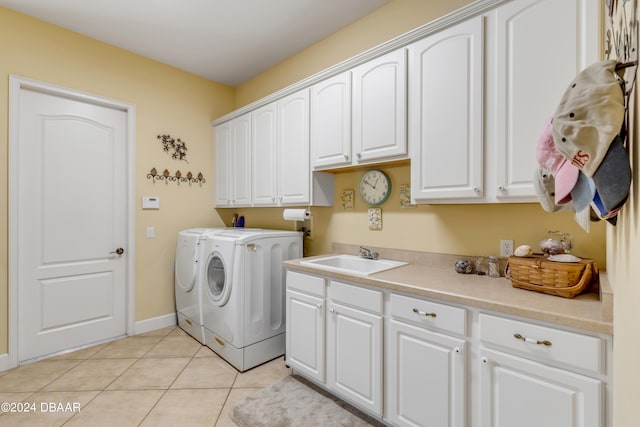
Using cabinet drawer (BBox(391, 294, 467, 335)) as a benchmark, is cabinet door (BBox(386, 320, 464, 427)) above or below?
below

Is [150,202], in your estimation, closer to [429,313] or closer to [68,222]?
[68,222]

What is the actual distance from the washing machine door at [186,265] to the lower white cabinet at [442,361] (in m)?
1.28

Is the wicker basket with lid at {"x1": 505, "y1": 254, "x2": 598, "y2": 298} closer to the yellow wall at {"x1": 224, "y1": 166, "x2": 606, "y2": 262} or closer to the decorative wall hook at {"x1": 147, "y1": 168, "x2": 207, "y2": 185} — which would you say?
the yellow wall at {"x1": 224, "y1": 166, "x2": 606, "y2": 262}

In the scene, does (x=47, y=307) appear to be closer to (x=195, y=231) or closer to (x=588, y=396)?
(x=195, y=231)

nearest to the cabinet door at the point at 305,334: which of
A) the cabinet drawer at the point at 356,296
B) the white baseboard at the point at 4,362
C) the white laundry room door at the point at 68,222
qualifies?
the cabinet drawer at the point at 356,296

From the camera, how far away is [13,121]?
240cm

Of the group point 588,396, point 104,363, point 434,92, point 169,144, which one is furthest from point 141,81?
point 588,396

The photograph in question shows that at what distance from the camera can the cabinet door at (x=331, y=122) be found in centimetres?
221

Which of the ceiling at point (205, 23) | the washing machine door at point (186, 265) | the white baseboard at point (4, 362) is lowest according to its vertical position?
the white baseboard at point (4, 362)

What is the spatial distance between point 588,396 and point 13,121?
3.87 meters

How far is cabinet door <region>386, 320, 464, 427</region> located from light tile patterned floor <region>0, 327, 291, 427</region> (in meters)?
1.01

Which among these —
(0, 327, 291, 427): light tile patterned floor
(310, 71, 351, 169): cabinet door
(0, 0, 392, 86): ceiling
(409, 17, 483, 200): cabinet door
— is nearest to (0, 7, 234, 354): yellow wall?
(0, 0, 392, 86): ceiling

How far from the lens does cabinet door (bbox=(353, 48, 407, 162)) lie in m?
1.92

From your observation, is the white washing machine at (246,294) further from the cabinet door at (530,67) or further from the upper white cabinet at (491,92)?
the cabinet door at (530,67)
